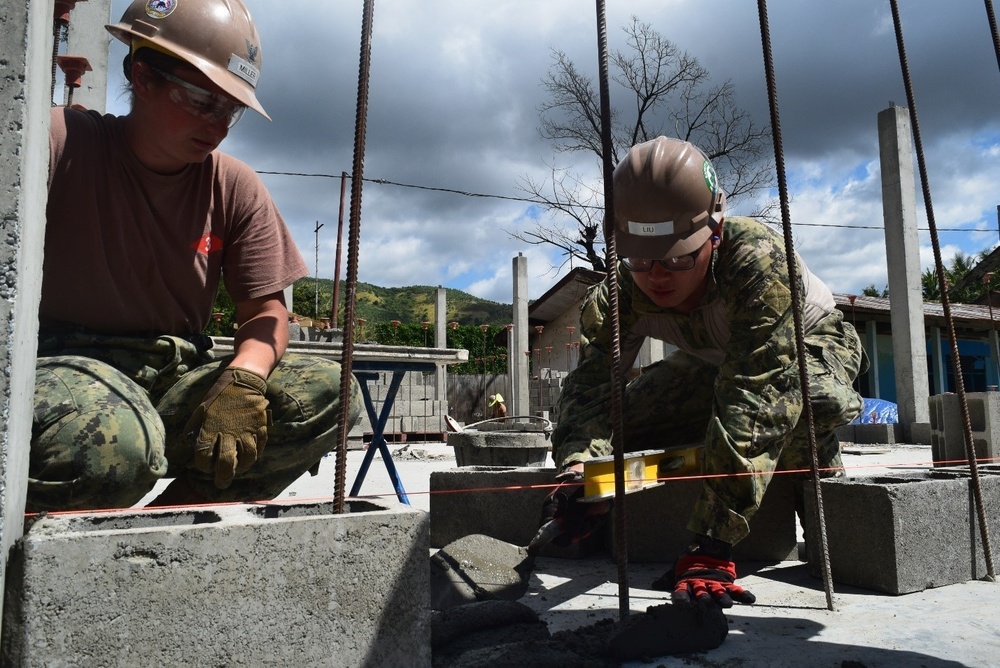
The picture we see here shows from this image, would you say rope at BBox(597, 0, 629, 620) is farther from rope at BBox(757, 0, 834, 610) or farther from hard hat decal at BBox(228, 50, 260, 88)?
hard hat decal at BBox(228, 50, 260, 88)

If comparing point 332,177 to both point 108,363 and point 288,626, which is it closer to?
point 108,363

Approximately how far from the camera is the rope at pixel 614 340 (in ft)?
6.24

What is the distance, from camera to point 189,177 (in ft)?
7.40

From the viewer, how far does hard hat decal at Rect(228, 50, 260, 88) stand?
211 centimetres

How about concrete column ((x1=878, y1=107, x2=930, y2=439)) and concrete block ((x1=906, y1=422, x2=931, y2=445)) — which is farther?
concrete block ((x1=906, y1=422, x2=931, y2=445))

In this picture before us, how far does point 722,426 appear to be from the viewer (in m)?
2.48

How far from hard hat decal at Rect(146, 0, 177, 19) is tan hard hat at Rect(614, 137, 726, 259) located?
150cm

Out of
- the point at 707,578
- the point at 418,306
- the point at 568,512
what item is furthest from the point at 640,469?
the point at 418,306

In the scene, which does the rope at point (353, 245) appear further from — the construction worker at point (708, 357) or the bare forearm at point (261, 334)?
the construction worker at point (708, 357)

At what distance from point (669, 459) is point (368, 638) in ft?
4.77

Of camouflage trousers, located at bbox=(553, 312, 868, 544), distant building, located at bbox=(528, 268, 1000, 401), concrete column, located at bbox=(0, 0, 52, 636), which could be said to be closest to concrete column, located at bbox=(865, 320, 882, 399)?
distant building, located at bbox=(528, 268, 1000, 401)

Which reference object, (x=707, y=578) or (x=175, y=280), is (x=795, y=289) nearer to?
(x=707, y=578)

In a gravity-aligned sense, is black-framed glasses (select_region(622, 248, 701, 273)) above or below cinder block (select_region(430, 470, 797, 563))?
above

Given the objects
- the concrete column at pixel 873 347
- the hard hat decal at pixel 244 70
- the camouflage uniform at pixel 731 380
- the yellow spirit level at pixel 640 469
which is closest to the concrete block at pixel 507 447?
the camouflage uniform at pixel 731 380
